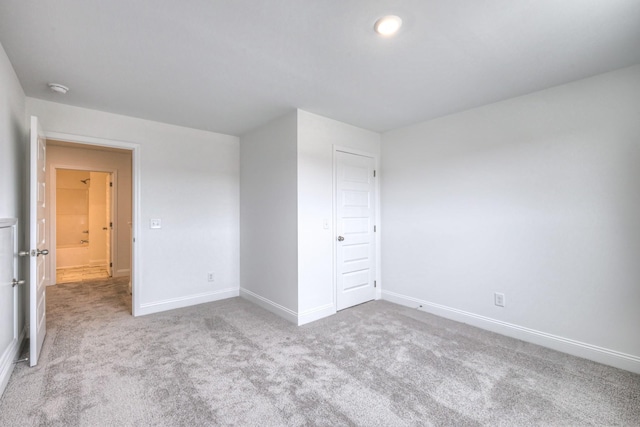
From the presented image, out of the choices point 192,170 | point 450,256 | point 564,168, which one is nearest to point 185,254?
point 192,170

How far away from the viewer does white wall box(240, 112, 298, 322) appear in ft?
10.7

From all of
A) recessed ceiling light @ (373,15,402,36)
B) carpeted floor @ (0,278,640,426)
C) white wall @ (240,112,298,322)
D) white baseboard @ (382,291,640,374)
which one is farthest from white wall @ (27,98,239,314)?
recessed ceiling light @ (373,15,402,36)

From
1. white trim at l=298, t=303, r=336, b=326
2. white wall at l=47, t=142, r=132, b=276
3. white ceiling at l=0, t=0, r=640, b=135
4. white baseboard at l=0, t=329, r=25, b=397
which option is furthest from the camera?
white wall at l=47, t=142, r=132, b=276

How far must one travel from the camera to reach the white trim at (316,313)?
3.15 metres

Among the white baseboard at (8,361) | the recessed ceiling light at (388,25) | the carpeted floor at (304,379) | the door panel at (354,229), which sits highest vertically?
the recessed ceiling light at (388,25)

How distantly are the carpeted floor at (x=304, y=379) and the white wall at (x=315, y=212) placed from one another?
1.10ft

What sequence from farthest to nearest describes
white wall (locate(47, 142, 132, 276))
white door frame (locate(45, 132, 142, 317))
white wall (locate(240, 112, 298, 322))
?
white wall (locate(47, 142, 132, 276))
white door frame (locate(45, 132, 142, 317))
white wall (locate(240, 112, 298, 322))

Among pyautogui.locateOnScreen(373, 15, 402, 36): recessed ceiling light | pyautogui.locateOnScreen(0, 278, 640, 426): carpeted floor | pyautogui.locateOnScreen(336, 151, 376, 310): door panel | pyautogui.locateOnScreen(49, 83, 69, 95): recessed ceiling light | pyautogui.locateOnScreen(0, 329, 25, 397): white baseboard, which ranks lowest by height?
pyautogui.locateOnScreen(0, 278, 640, 426): carpeted floor

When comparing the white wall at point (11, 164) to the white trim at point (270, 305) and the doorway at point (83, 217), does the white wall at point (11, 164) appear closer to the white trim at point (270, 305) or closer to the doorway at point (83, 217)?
the white trim at point (270, 305)

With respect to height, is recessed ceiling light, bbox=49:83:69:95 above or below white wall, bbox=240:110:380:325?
above

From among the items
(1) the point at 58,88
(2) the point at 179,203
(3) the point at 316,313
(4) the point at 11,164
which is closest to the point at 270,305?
(3) the point at 316,313

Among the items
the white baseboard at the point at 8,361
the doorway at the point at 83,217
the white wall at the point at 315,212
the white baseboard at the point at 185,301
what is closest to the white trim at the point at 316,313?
the white wall at the point at 315,212

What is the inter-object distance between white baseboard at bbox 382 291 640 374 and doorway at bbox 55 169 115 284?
700cm

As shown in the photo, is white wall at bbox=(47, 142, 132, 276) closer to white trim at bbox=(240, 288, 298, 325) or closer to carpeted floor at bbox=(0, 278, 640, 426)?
carpeted floor at bbox=(0, 278, 640, 426)
